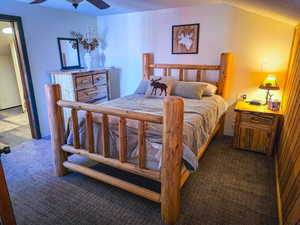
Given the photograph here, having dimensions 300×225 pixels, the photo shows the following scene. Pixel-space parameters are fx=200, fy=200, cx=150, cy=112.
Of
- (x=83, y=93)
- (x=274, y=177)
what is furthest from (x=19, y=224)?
(x=274, y=177)

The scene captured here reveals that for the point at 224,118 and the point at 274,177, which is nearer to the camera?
the point at 274,177

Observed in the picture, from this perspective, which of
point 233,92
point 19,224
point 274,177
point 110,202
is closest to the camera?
point 19,224

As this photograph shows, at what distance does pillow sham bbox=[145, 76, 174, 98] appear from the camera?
A: 315 cm

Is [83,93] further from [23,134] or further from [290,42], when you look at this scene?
[290,42]

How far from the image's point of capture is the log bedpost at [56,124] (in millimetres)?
2102

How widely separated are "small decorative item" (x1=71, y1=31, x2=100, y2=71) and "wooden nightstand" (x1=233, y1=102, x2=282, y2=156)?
9.66 feet

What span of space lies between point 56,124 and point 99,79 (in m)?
1.92

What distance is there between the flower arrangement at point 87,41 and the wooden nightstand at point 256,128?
2941 millimetres

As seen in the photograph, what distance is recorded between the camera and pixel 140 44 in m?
3.98

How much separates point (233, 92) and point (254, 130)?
81cm

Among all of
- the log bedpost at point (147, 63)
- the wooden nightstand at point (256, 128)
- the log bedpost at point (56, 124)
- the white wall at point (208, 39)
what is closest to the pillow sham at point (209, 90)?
the white wall at point (208, 39)

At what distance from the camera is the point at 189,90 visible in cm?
316

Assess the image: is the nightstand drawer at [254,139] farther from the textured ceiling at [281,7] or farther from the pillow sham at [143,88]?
the pillow sham at [143,88]

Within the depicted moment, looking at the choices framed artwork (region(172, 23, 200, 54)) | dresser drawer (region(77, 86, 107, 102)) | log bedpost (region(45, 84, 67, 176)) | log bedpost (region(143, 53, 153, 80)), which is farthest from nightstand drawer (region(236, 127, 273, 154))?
dresser drawer (region(77, 86, 107, 102))
